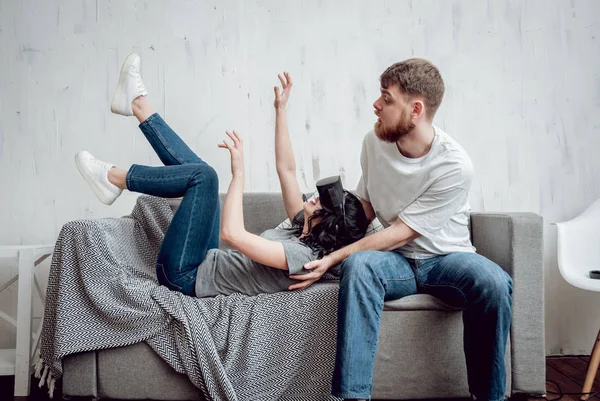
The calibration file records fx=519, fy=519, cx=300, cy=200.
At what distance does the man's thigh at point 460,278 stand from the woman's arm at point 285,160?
0.54 m

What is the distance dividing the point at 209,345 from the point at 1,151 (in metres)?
1.47

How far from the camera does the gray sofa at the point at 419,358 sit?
4.86 ft

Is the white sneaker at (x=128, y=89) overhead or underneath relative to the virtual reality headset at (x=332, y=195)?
overhead

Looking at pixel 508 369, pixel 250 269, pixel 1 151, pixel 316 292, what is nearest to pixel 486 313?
pixel 508 369

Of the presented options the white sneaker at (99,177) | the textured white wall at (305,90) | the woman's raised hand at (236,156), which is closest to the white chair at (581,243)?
the textured white wall at (305,90)

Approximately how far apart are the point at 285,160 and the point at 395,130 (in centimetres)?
50

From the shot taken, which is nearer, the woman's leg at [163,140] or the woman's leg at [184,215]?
the woman's leg at [184,215]

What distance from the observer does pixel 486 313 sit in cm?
135

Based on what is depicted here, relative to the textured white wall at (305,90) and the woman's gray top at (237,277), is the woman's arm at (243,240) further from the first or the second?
the textured white wall at (305,90)

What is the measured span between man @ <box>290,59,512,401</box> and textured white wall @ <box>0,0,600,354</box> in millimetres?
675

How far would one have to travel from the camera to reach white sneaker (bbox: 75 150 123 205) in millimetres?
1705

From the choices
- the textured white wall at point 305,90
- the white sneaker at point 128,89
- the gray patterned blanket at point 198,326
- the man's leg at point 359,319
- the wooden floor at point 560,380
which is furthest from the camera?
the textured white wall at point 305,90

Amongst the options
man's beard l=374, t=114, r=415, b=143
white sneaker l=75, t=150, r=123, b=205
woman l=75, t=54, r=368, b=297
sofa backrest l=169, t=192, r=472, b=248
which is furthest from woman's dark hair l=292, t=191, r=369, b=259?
white sneaker l=75, t=150, r=123, b=205

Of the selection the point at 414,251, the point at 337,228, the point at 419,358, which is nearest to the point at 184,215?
the point at 337,228
